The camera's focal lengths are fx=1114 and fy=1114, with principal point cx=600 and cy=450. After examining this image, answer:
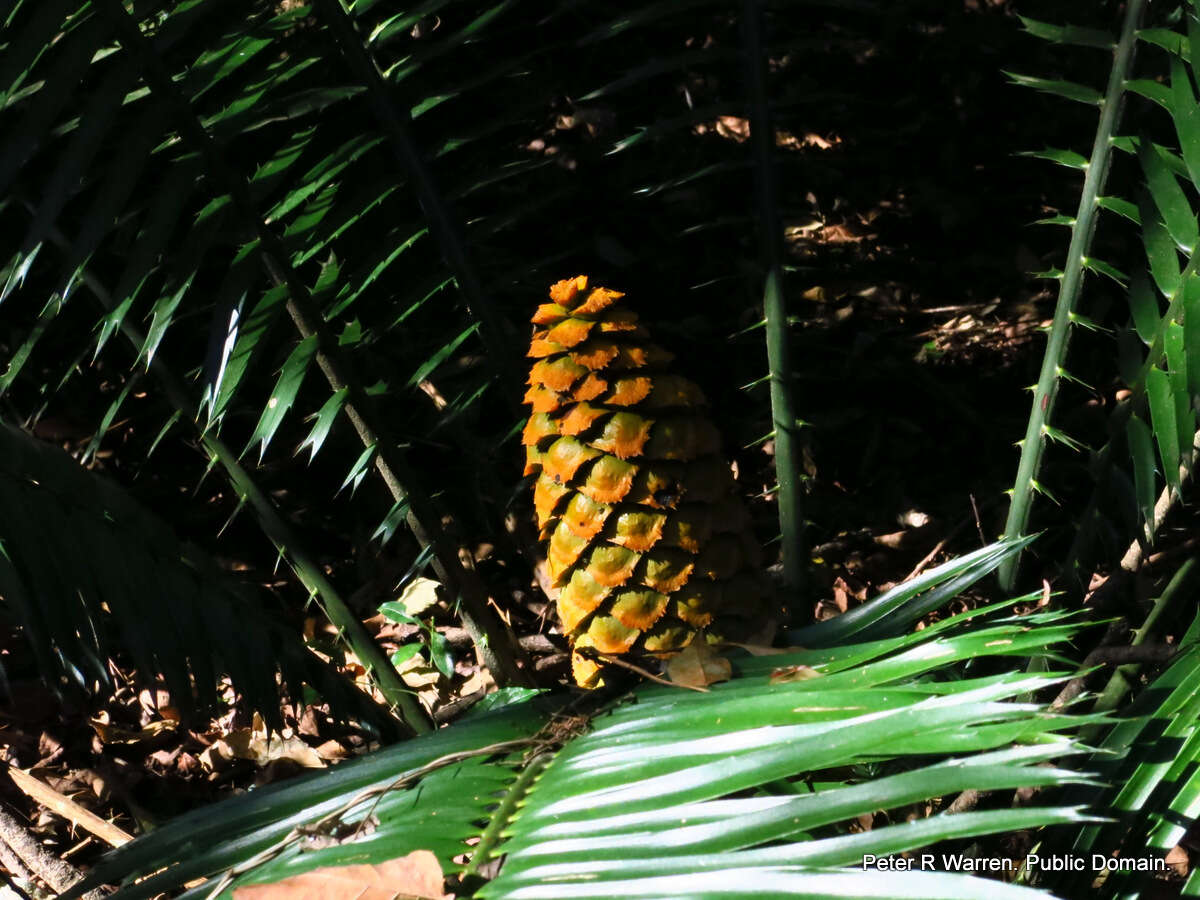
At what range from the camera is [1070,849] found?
4.19ft

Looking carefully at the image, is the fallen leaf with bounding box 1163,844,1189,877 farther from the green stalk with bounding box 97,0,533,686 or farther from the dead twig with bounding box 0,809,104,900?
the dead twig with bounding box 0,809,104,900

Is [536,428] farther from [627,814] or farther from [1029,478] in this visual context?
[1029,478]

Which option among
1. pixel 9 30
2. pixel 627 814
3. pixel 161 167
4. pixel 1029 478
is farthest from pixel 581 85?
pixel 627 814

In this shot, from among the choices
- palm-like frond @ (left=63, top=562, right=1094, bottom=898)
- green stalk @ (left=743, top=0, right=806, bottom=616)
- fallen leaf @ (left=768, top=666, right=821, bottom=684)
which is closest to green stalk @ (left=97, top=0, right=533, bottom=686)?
green stalk @ (left=743, top=0, right=806, bottom=616)

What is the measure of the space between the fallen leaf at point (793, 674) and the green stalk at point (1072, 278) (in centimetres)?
67

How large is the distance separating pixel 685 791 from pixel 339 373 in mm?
986

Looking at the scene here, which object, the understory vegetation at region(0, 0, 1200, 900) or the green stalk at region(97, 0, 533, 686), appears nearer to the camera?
the understory vegetation at region(0, 0, 1200, 900)

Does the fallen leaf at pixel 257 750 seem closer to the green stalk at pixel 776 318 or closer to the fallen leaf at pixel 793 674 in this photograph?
the green stalk at pixel 776 318

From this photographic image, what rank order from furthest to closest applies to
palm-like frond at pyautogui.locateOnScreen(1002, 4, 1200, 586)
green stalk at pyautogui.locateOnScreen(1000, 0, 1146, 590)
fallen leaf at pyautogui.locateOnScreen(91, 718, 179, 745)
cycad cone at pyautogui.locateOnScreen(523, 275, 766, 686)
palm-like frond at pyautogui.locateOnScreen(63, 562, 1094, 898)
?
fallen leaf at pyautogui.locateOnScreen(91, 718, 179, 745)
green stalk at pyautogui.locateOnScreen(1000, 0, 1146, 590)
palm-like frond at pyautogui.locateOnScreen(1002, 4, 1200, 586)
cycad cone at pyautogui.locateOnScreen(523, 275, 766, 686)
palm-like frond at pyautogui.locateOnScreen(63, 562, 1094, 898)

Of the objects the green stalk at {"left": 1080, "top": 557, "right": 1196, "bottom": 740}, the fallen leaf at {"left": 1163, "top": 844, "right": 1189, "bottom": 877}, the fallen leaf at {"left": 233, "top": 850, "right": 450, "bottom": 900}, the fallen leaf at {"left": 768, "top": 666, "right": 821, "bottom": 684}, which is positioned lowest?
the fallen leaf at {"left": 1163, "top": 844, "right": 1189, "bottom": 877}

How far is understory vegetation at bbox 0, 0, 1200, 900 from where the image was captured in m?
0.94

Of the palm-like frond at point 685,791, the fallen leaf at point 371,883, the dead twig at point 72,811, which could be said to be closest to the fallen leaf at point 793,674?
the palm-like frond at point 685,791

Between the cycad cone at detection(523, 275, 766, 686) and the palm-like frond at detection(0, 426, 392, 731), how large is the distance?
44 centimetres

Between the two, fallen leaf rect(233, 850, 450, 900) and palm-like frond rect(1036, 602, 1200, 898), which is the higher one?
fallen leaf rect(233, 850, 450, 900)
